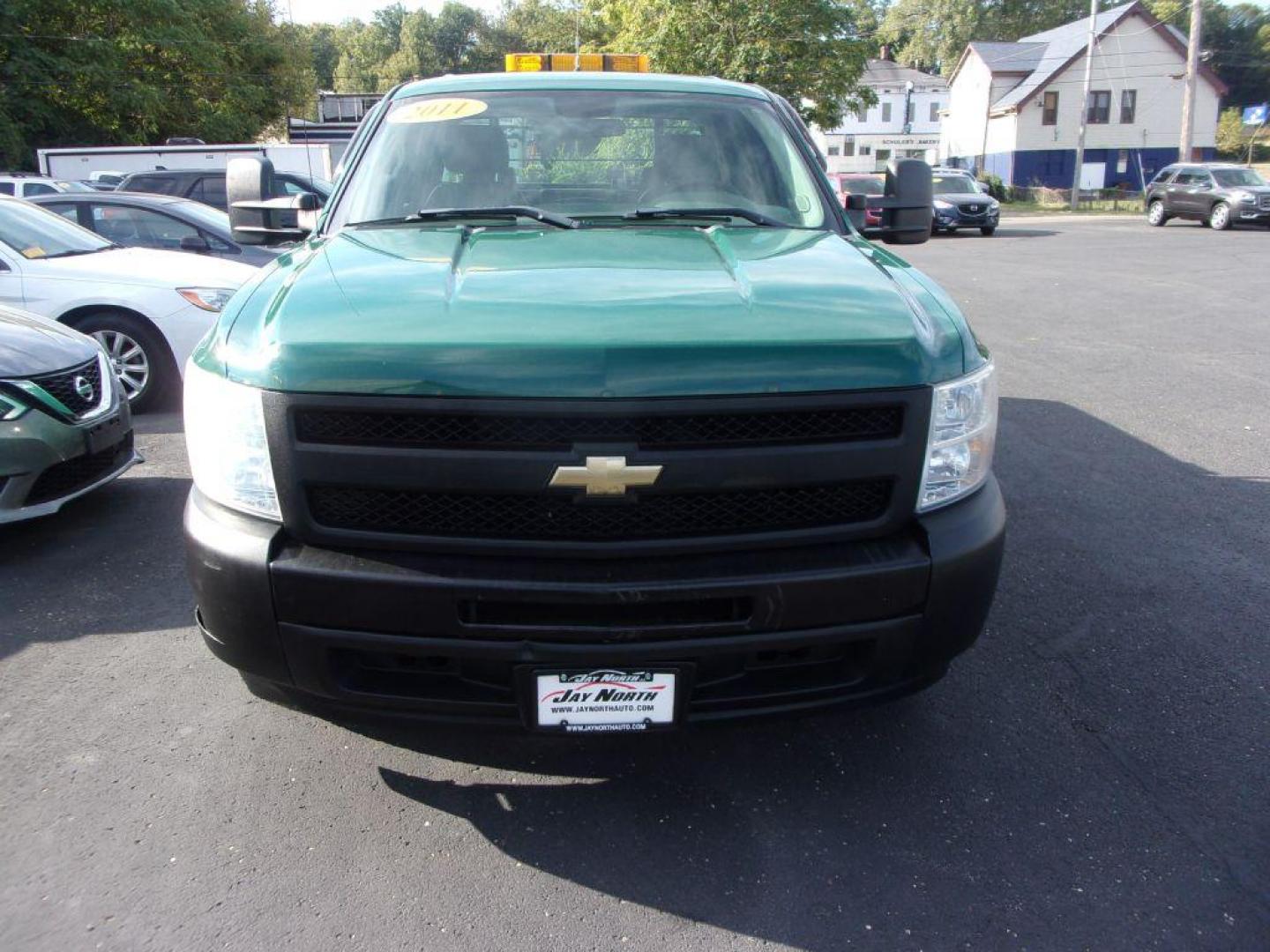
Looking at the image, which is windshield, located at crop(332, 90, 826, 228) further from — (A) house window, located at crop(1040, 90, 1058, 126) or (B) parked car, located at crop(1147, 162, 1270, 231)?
(A) house window, located at crop(1040, 90, 1058, 126)

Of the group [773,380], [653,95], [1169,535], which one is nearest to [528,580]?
[773,380]

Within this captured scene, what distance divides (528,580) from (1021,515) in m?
3.58

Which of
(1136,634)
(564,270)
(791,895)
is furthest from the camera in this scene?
(1136,634)

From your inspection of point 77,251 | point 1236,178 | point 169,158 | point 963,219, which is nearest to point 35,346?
point 77,251

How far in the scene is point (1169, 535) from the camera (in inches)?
193

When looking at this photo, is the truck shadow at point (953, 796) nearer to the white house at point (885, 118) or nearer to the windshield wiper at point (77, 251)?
the windshield wiper at point (77, 251)

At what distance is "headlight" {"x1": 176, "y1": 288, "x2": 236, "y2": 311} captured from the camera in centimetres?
725

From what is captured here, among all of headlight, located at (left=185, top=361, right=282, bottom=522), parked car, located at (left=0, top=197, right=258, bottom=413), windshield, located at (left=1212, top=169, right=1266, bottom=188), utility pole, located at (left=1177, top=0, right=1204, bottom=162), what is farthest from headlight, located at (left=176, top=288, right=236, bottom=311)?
utility pole, located at (left=1177, top=0, right=1204, bottom=162)

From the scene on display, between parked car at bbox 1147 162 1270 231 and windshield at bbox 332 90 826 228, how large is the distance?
2715 cm

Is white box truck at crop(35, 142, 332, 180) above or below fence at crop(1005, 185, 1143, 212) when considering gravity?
above

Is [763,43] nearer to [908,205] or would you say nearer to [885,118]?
[908,205]

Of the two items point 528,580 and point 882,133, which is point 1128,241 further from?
point 882,133

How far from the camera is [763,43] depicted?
30.5m

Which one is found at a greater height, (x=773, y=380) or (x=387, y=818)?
(x=773, y=380)
